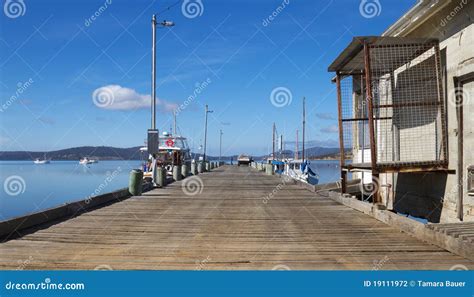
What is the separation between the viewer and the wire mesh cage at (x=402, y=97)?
13086 mm

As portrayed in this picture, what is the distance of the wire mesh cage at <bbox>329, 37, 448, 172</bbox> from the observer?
13086 mm

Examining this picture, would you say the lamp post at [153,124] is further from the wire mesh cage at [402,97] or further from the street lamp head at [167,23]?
the wire mesh cage at [402,97]

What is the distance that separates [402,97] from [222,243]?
9.68m

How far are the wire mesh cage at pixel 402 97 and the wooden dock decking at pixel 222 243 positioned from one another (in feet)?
9.53

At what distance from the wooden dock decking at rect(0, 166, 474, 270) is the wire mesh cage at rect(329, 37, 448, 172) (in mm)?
2904

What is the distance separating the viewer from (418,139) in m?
15.2

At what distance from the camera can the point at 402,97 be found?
15.8 metres

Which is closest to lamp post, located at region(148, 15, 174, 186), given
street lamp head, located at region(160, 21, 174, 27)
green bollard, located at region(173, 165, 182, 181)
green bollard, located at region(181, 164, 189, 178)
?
street lamp head, located at region(160, 21, 174, 27)

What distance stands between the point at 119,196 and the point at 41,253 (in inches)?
395

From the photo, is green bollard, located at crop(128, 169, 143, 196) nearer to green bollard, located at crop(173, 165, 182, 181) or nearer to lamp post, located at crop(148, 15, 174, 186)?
lamp post, located at crop(148, 15, 174, 186)

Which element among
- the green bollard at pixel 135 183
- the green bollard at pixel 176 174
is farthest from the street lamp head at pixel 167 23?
the green bollard at pixel 135 183

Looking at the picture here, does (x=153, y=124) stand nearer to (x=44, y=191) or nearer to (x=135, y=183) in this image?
(x=135, y=183)

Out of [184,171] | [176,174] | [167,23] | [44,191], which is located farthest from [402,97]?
[44,191]

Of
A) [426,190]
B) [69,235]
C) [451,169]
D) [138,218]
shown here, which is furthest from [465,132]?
[69,235]
